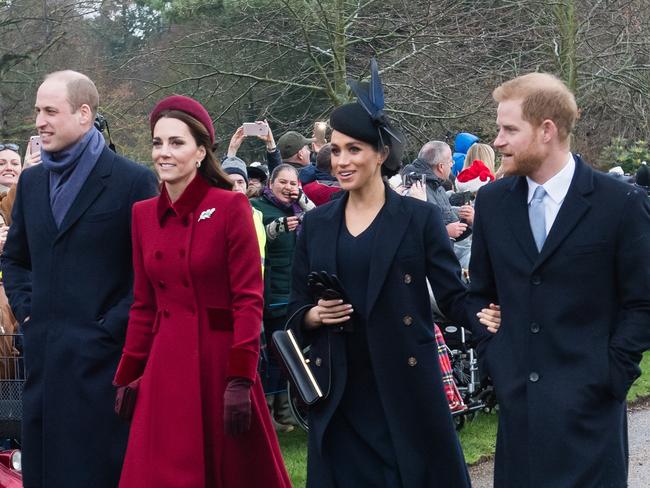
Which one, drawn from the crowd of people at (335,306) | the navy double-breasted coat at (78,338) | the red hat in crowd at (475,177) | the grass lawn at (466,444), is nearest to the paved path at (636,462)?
the grass lawn at (466,444)

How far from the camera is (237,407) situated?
17.0 feet

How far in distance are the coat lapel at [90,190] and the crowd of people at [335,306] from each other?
1cm

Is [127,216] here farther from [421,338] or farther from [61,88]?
[421,338]

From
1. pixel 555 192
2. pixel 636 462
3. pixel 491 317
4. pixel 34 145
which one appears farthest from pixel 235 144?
pixel 555 192

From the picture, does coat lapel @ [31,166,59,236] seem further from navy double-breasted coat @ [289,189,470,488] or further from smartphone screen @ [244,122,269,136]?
smartphone screen @ [244,122,269,136]

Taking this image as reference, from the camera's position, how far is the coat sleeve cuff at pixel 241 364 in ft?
17.1

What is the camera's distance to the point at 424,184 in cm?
952

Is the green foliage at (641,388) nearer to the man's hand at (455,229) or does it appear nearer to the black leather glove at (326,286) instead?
the man's hand at (455,229)

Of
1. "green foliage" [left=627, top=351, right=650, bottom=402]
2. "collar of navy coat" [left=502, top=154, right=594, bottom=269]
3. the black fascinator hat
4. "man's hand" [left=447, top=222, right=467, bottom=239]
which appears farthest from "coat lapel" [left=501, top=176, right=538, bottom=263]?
"green foliage" [left=627, top=351, right=650, bottom=402]

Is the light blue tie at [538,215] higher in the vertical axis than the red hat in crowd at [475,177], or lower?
lower

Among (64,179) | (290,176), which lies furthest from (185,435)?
(290,176)

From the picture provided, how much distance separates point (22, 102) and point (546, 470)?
2122 centimetres

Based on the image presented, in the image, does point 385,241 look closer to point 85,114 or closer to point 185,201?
point 185,201

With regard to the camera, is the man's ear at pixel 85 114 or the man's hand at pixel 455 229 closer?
the man's ear at pixel 85 114
